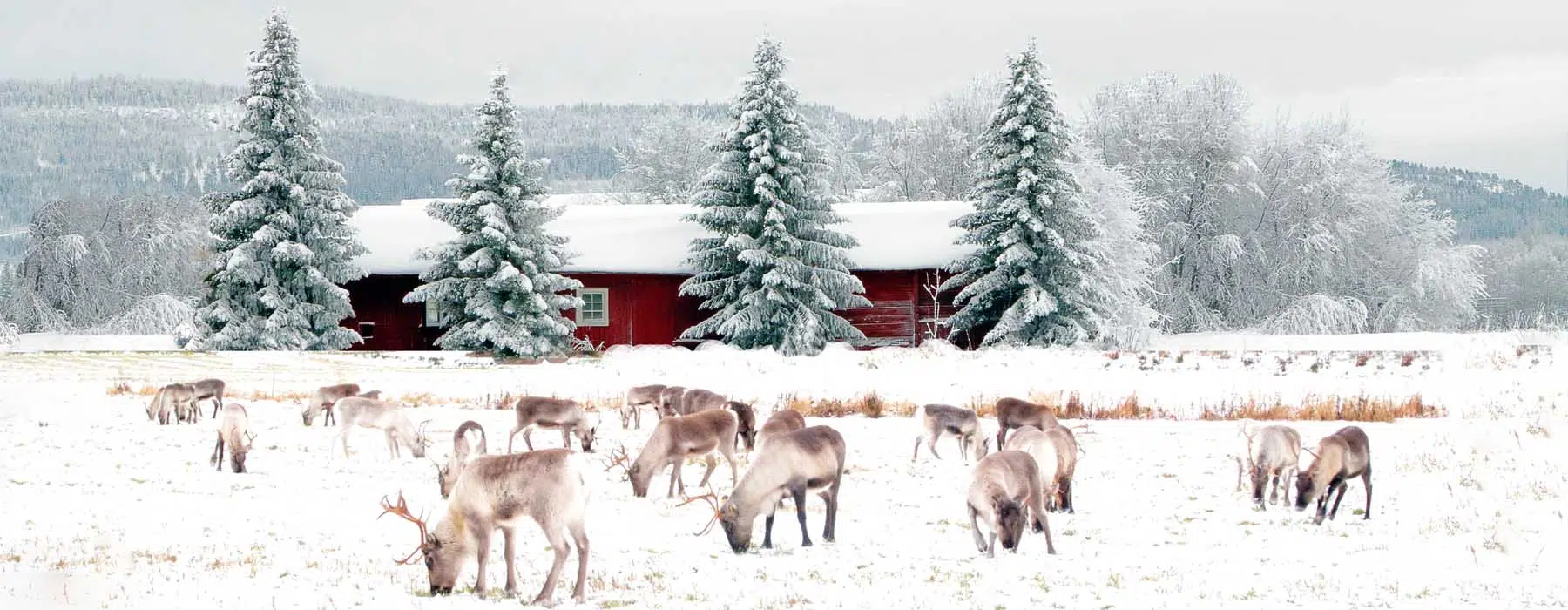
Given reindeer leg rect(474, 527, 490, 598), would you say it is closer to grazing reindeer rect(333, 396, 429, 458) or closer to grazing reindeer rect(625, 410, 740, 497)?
grazing reindeer rect(625, 410, 740, 497)

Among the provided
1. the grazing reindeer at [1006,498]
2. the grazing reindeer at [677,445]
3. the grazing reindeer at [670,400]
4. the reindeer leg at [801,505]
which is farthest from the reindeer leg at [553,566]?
the grazing reindeer at [670,400]

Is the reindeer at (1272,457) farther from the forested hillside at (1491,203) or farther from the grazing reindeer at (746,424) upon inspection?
the forested hillside at (1491,203)

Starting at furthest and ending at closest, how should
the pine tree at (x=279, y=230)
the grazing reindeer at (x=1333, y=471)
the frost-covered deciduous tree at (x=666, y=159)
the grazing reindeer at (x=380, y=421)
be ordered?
the frost-covered deciduous tree at (x=666, y=159) < the pine tree at (x=279, y=230) < the grazing reindeer at (x=380, y=421) < the grazing reindeer at (x=1333, y=471)

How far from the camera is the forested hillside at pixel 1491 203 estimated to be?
79.6 m

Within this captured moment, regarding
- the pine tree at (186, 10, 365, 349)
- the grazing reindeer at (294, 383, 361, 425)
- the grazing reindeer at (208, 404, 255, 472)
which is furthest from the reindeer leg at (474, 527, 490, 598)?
the pine tree at (186, 10, 365, 349)

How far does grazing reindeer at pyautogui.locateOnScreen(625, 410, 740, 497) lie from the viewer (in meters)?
13.6

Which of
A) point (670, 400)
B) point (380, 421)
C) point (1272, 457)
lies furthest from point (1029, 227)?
point (380, 421)

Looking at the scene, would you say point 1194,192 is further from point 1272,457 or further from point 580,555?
point 580,555

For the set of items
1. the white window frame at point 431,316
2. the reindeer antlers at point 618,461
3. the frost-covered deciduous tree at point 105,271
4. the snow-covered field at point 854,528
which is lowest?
the snow-covered field at point 854,528

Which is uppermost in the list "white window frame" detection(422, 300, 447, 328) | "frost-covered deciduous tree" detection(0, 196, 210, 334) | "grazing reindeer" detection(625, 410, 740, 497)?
"frost-covered deciduous tree" detection(0, 196, 210, 334)

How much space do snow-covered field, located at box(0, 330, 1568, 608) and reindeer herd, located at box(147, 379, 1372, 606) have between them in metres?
0.27

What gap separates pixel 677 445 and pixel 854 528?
7.22 ft

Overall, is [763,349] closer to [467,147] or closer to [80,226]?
[467,147]

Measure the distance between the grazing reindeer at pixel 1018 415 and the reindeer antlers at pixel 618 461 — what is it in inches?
180
